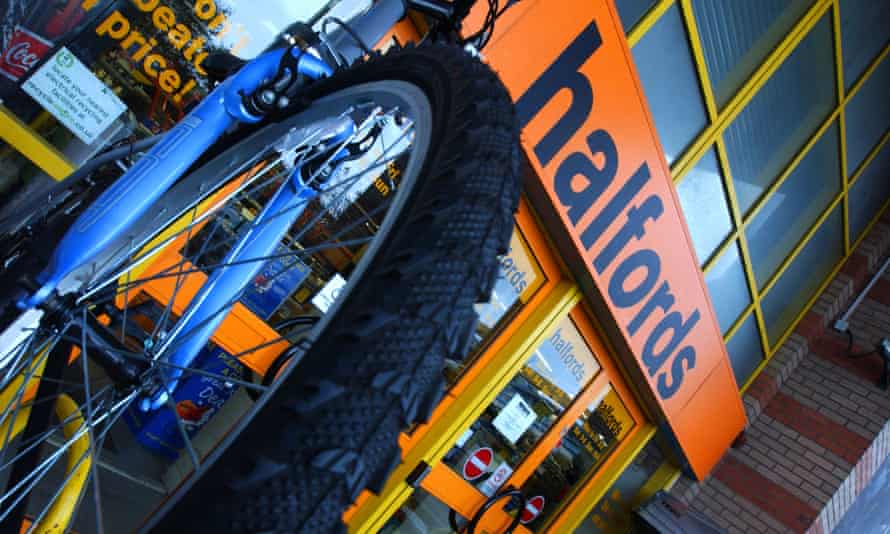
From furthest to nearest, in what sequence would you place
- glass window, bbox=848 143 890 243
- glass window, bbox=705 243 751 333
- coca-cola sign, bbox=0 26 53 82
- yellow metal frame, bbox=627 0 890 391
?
1. glass window, bbox=848 143 890 243
2. glass window, bbox=705 243 751 333
3. yellow metal frame, bbox=627 0 890 391
4. coca-cola sign, bbox=0 26 53 82

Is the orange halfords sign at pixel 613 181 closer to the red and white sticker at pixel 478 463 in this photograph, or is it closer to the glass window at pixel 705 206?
the glass window at pixel 705 206

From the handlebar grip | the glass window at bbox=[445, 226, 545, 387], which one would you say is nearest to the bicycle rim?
the handlebar grip

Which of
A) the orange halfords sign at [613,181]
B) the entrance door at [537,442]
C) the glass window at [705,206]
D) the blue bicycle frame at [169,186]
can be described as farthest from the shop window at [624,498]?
the blue bicycle frame at [169,186]

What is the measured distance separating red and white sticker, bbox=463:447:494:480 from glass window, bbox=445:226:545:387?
54 cm

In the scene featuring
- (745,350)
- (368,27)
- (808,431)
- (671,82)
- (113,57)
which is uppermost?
(671,82)

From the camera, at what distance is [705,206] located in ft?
12.7

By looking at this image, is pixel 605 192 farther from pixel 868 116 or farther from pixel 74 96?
pixel 868 116

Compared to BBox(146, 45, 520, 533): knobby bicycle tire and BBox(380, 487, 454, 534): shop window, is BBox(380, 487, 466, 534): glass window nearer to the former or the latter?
BBox(380, 487, 454, 534): shop window

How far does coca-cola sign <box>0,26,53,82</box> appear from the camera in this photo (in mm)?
2348

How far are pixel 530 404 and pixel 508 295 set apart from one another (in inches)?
29.6

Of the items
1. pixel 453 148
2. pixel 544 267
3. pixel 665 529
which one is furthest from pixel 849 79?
pixel 453 148

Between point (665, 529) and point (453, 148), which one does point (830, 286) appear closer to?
point (665, 529)

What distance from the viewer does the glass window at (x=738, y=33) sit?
11.2ft

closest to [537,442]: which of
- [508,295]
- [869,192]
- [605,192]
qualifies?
[508,295]
